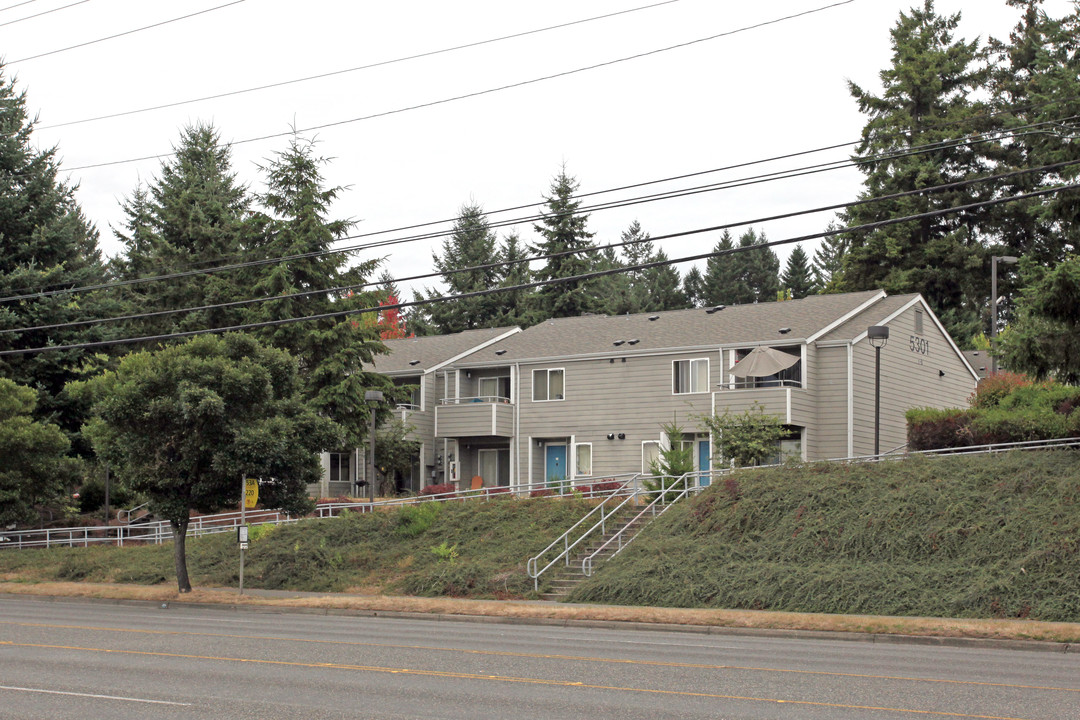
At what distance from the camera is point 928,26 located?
63906 millimetres

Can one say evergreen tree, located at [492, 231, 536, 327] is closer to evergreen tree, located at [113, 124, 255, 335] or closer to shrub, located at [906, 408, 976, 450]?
evergreen tree, located at [113, 124, 255, 335]

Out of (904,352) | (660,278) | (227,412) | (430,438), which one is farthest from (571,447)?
(660,278)

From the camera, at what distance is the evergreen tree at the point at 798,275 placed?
98.0m

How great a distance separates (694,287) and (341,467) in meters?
62.0

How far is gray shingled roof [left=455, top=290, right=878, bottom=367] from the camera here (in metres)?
41.1

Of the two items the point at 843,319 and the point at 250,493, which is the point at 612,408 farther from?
the point at 250,493

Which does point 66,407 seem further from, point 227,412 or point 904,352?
point 904,352

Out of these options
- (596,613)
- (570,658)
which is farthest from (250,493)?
(570,658)

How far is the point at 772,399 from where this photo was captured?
38219mm

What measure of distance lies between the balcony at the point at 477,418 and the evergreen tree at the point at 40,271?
13.6m

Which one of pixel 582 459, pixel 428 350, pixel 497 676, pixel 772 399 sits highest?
pixel 428 350

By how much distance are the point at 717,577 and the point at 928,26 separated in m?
49.4

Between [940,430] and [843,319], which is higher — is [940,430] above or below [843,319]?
below

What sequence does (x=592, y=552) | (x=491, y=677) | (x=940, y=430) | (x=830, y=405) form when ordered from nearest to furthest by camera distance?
1. (x=491, y=677)
2. (x=592, y=552)
3. (x=940, y=430)
4. (x=830, y=405)
